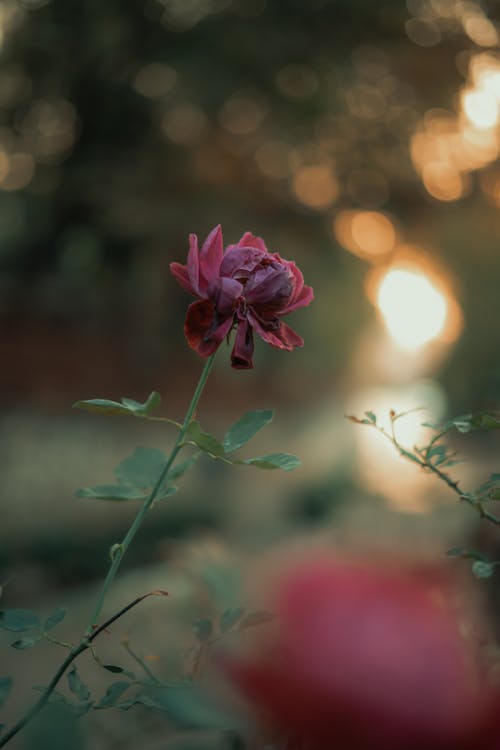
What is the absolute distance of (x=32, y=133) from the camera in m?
2.88

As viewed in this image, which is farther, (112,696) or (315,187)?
(315,187)

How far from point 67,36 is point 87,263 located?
73 centimetres

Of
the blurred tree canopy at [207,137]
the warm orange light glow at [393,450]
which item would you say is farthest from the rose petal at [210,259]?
the warm orange light glow at [393,450]

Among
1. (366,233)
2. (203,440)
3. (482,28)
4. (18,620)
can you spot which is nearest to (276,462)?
(203,440)

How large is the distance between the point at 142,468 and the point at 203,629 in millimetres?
86

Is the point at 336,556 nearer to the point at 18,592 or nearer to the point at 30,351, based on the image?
the point at 18,592

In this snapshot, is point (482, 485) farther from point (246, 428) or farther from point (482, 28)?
point (482, 28)

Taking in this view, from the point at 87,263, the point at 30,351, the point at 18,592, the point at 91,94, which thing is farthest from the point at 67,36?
the point at 18,592

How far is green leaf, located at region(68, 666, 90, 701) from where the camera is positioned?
0.32 metres

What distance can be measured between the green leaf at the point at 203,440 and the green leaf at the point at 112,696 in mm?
108

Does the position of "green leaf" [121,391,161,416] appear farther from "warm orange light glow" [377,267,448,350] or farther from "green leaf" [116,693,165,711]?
"warm orange light glow" [377,267,448,350]

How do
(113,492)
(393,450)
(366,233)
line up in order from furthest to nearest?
(393,450) < (366,233) < (113,492)

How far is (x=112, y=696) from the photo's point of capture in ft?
1.08

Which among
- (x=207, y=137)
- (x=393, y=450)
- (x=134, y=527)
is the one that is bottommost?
(x=393, y=450)
